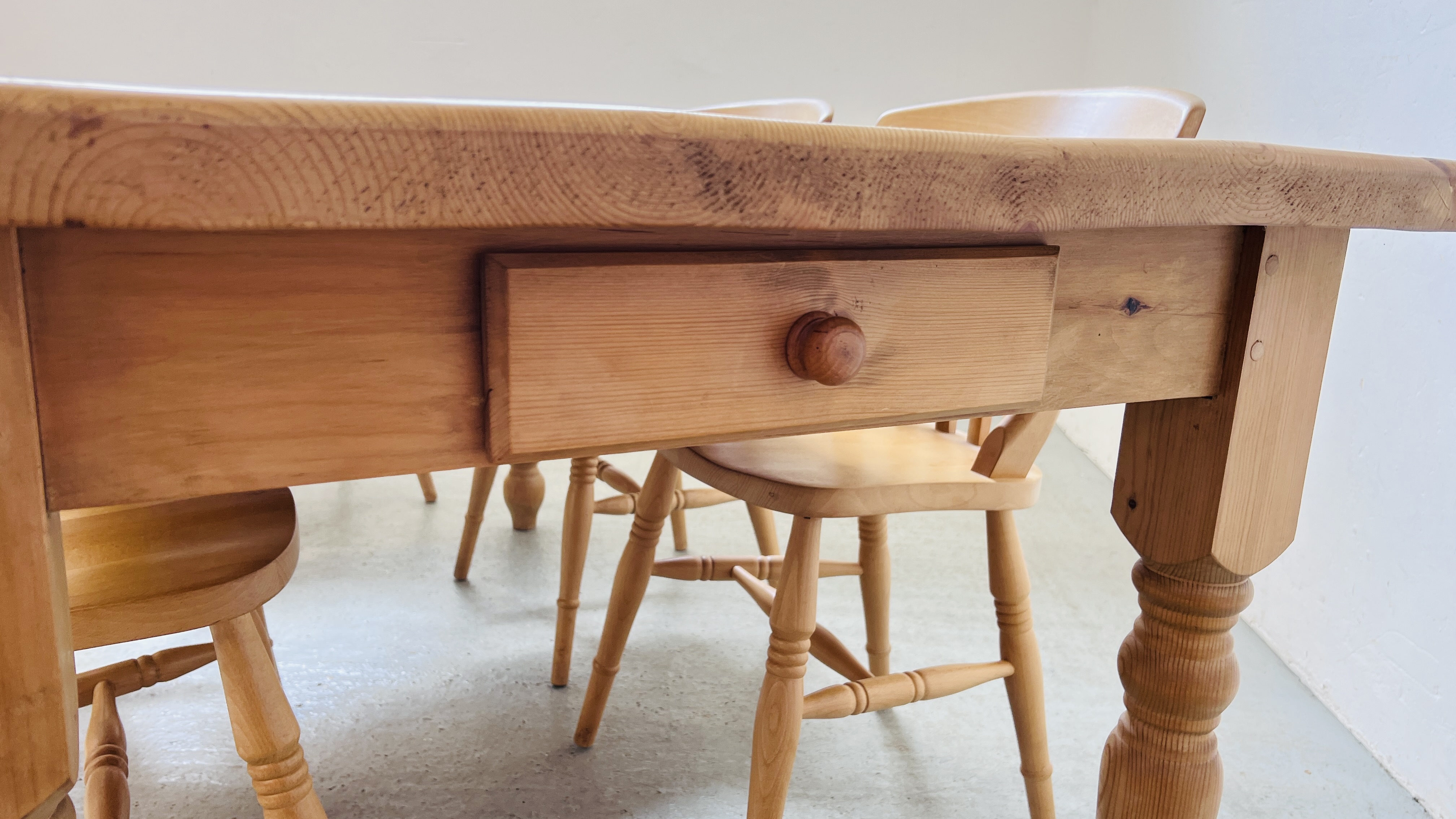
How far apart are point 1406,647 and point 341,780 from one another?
1530 millimetres

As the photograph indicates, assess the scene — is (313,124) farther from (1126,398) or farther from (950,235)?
(1126,398)

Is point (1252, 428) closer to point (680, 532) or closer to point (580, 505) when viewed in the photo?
point (580, 505)

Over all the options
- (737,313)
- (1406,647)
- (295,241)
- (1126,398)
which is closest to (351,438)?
(295,241)

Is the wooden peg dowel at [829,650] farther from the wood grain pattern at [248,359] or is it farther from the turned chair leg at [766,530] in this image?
the wood grain pattern at [248,359]

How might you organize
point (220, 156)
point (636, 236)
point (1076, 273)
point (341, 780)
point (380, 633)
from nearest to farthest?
point (220, 156) → point (636, 236) → point (1076, 273) → point (341, 780) → point (380, 633)

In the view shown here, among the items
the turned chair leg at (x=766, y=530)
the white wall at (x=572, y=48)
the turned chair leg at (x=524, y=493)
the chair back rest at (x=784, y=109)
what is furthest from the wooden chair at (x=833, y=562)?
the white wall at (x=572, y=48)

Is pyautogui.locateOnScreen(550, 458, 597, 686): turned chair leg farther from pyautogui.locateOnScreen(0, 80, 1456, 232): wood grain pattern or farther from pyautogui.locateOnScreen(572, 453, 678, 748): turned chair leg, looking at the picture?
pyautogui.locateOnScreen(0, 80, 1456, 232): wood grain pattern

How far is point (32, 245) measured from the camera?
38 cm

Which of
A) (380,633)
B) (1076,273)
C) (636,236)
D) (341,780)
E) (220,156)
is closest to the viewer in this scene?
(220,156)

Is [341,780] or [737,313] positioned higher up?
[737,313]

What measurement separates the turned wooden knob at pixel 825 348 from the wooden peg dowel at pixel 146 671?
2.98 feet

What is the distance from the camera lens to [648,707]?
1.50 m

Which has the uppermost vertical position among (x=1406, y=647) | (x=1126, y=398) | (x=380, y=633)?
(x=1126, y=398)

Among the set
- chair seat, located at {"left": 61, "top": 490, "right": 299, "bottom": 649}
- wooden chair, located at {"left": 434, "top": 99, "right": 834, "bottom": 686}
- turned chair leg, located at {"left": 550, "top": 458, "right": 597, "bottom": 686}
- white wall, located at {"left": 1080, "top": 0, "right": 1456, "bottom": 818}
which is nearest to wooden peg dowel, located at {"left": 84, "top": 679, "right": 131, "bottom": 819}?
chair seat, located at {"left": 61, "top": 490, "right": 299, "bottom": 649}
